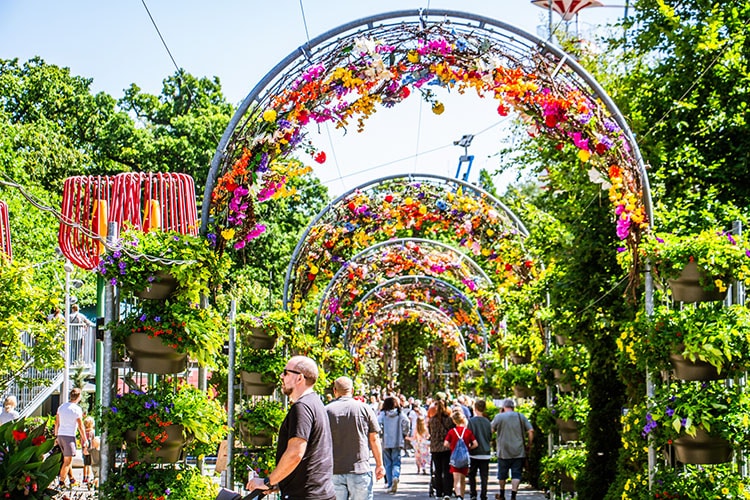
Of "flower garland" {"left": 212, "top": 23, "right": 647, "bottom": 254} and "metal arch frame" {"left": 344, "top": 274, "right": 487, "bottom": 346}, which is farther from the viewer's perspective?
"metal arch frame" {"left": 344, "top": 274, "right": 487, "bottom": 346}

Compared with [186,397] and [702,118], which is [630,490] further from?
[702,118]

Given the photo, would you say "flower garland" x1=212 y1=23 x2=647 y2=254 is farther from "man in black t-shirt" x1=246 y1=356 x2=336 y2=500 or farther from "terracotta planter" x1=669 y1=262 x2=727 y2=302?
"man in black t-shirt" x1=246 y1=356 x2=336 y2=500

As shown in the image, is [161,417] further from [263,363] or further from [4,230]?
[4,230]

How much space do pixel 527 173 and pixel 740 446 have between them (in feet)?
59.5

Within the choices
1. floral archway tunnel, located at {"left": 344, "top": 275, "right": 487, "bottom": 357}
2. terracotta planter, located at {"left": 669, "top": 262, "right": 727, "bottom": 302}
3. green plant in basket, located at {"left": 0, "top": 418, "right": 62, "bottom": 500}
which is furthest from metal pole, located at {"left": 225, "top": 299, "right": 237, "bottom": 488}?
floral archway tunnel, located at {"left": 344, "top": 275, "right": 487, "bottom": 357}

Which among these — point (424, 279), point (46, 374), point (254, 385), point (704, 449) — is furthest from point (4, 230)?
point (424, 279)

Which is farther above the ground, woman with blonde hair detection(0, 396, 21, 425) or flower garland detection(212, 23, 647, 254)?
flower garland detection(212, 23, 647, 254)

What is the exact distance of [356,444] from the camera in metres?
8.52

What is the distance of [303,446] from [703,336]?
3.30 meters

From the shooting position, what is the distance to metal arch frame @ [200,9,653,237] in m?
8.57

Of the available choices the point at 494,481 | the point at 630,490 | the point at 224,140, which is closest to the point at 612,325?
the point at 630,490

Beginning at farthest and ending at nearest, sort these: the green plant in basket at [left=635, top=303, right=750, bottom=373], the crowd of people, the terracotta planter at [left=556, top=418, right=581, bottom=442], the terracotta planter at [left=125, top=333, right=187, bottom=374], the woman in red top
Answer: the woman in red top < the terracotta planter at [left=556, top=418, right=581, bottom=442] < the terracotta planter at [left=125, top=333, right=187, bottom=374] < the green plant in basket at [left=635, top=303, right=750, bottom=373] < the crowd of people

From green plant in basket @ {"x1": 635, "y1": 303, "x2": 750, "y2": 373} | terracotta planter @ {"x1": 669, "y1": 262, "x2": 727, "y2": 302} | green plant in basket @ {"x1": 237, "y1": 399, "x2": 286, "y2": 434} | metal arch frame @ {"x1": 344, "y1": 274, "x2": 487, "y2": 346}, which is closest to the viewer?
green plant in basket @ {"x1": 635, "y1": 303, "x2": 750, "y2": 373}

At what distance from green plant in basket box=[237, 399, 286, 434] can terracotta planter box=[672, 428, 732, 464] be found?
5779mm
